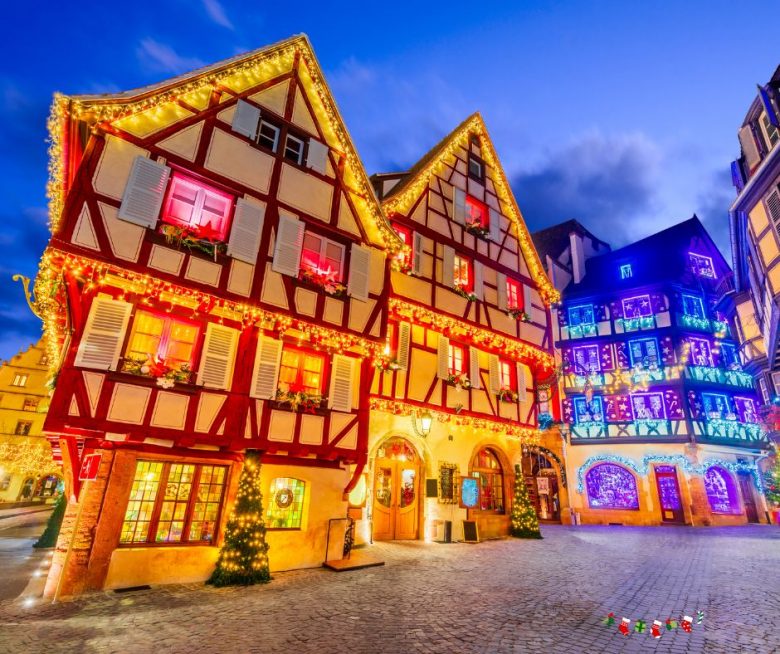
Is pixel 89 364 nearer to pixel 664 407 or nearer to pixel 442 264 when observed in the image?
pixel 442 264

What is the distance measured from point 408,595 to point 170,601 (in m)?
3.97

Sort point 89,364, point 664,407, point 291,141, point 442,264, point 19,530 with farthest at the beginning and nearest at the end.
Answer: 1. point 664,407
2. point 19,530
3. point 442,264
4. point 291,141
5. point 89,364

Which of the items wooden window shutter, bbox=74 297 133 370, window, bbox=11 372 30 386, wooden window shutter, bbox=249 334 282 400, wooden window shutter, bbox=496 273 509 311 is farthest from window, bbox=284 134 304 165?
window, bbox=11 372 30 386

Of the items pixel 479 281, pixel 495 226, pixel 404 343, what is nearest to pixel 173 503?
pixel 404 343

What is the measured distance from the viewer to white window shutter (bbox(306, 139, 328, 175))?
1203 centimetres

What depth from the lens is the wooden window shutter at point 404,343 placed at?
1332 cm

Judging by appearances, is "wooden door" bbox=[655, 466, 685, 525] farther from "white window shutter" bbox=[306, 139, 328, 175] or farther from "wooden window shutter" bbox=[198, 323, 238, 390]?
"wooden window shutter" bbox=[198, 323, 238, 390]

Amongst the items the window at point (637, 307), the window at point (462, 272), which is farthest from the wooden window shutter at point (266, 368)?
the window at point (637, 307)

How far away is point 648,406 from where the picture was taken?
925 inches

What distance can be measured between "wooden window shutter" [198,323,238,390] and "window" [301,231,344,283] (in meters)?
2.73

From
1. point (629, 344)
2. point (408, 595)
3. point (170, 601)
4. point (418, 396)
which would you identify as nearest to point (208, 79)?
point (418, 396)

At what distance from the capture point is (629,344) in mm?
24906

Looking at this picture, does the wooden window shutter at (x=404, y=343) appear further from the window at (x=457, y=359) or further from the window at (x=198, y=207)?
the window at (x=198, y=207)

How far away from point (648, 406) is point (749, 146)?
14.7 metres
